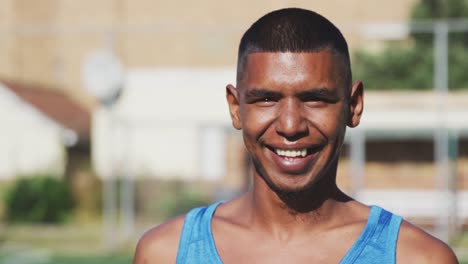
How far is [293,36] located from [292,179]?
299 millimetres

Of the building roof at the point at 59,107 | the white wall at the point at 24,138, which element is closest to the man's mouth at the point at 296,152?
the white wall at the point at 24,138

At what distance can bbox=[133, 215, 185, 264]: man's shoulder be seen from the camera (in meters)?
2.24

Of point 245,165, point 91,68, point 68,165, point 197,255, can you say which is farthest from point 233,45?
point 197,255

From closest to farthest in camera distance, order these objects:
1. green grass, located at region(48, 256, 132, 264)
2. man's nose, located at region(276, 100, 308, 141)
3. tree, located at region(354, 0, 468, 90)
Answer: man's nose, located at region(276, 100, 308, 141)
green grass, located at region(48, 256, 132, 264)
tree, located at region(354, 0, 468, 90)

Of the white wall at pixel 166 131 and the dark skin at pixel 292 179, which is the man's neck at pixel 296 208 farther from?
the white wall at pixel 166 131

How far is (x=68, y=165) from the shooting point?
69.9ft

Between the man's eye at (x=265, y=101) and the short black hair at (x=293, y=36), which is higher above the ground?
the short black hair at (x=293, y=36)

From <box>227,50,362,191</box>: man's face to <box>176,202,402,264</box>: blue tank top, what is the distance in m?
0.19

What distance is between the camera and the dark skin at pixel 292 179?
2.03 metres

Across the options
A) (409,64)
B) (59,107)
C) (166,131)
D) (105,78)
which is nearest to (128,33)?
(59,107)

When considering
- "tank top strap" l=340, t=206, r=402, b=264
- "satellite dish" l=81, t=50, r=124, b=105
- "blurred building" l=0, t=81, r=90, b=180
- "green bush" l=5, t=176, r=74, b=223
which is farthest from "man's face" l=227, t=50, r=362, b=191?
"blurred building" l=0, t=81, r=90, b=180

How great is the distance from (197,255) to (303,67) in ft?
1.57

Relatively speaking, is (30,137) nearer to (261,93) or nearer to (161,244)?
(161,244)

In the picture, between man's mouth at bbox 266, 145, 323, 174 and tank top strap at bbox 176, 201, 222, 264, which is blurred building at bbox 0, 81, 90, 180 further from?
man's mouth at bbox 266, 145, 323, 174
